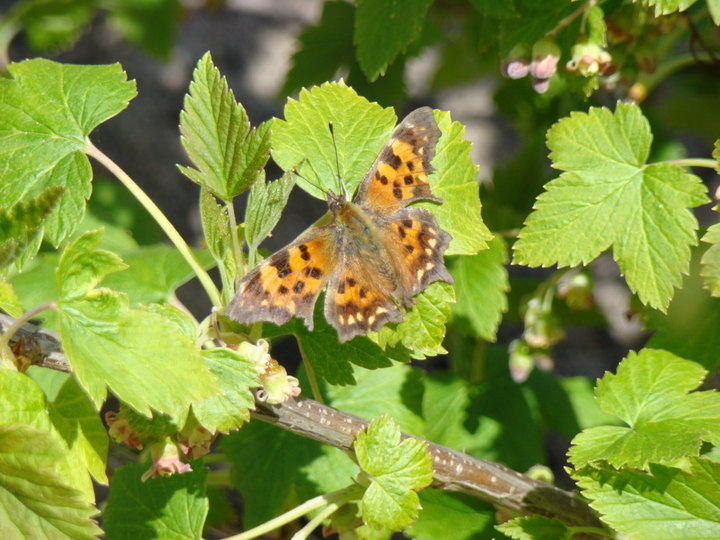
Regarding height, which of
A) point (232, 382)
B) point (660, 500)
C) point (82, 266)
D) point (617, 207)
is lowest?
point (660, 500)

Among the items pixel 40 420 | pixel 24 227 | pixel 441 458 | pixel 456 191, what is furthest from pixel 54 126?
pixel 441 458

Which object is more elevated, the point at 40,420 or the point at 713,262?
the point at 713,262

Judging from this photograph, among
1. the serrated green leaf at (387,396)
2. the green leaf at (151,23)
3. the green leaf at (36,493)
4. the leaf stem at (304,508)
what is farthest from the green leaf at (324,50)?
the green leaf at (36,493)

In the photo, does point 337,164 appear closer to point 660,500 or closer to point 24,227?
point 24,227

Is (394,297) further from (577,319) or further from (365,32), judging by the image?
(577,319)

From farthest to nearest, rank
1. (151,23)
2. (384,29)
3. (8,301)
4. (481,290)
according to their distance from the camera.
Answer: (151,23)
(481,290)
(384,29)
(8,301)

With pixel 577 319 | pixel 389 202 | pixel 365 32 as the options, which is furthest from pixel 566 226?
pixel 577 319
